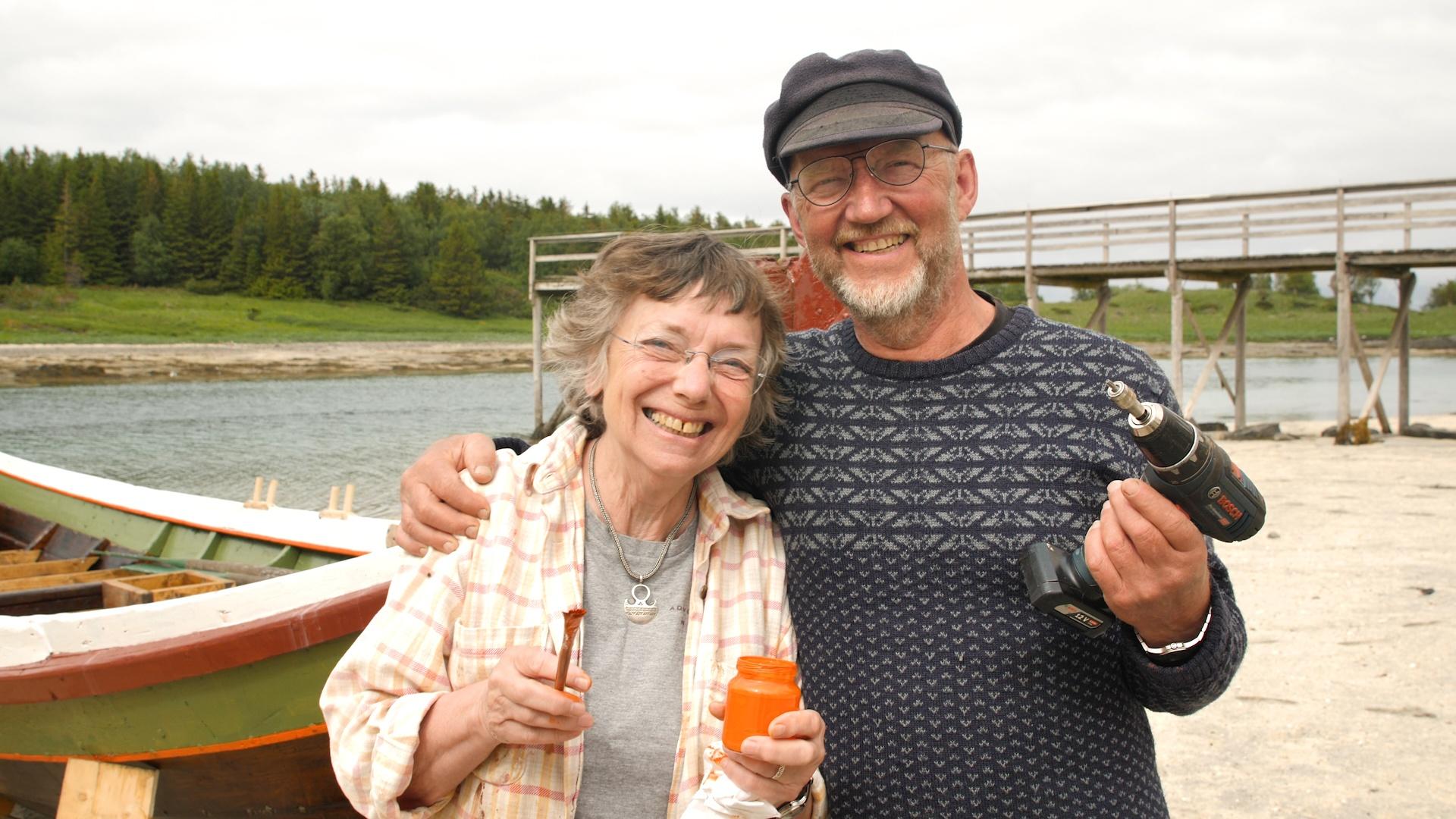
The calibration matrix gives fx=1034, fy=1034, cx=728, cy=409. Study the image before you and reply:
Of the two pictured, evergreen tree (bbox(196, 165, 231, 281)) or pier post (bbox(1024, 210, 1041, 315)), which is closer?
pier post (bbox(1024, 210, 1041, 315))

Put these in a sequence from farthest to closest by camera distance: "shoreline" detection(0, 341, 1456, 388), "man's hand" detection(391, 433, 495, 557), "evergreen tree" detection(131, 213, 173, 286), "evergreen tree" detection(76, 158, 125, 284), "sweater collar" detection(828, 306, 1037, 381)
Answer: "evergreen tree" detection(131, 213, 173, 286)
"evergreen tree" detection(76, 158, 125, 284)
"shoreline" detection(0, 341, 1456, 388)
"sweater collar" detection(828, 306, 1037, 381)
"man's hand" detection(391, 433, 495, 557)

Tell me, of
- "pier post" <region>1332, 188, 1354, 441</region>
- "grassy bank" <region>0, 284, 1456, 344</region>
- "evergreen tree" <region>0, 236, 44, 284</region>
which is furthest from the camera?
"evergreen tree" <region>0, 236, 44, 284</region>

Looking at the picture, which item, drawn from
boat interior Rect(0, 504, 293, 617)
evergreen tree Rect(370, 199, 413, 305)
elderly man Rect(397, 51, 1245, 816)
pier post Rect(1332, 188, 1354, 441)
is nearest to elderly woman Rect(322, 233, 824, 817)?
elderly man Rect(397, 51, 1245, 816)

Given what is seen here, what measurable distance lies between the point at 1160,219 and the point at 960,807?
18606 mm

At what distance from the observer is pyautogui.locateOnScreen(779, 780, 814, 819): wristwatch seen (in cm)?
207

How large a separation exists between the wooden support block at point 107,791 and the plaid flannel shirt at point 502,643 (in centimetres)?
186

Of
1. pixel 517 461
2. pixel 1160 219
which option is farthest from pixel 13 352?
pixel 517 461

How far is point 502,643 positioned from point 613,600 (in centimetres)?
26

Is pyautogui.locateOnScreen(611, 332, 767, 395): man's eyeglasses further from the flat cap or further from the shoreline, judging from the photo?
the shoreline

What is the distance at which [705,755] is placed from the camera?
6.75 feet

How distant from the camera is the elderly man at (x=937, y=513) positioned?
6.97 feet

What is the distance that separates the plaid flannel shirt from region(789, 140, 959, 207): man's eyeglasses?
87 cm

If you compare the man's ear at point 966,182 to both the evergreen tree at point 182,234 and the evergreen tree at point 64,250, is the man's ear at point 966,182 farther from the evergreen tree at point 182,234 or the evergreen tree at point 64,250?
the evergreen tree at point 182,234

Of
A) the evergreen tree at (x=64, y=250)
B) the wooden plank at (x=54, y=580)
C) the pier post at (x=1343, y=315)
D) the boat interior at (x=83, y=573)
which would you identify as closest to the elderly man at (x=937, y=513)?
the boat interior at (x=83, y=573)
